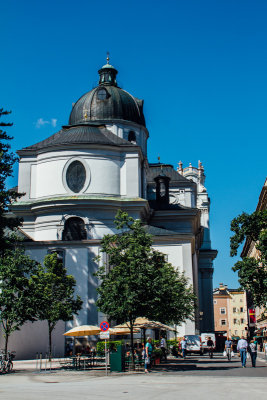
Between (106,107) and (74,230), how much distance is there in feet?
66.3

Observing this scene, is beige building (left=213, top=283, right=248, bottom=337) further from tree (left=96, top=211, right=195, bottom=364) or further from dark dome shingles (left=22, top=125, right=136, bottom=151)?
tree (left=96, top=211, right=195, bottom=364)

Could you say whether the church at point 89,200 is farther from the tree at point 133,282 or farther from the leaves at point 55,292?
the tree at point 133,282

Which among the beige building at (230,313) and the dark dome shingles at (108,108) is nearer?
the dark dome shingles at (108,108)

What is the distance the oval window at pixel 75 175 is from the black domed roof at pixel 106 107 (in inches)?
479

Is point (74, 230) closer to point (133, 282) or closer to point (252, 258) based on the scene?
point (252, 258)

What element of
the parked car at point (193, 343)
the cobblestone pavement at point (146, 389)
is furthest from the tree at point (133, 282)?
the parked car at point (193, 343)

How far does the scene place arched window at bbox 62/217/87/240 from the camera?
4934cm

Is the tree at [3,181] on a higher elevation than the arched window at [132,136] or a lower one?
lower

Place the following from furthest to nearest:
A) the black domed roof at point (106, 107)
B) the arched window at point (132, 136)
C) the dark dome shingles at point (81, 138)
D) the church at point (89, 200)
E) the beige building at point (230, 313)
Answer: the beige building at point (230, 313) < the arched window at point (132, 136) < the black domed roof at point (106, 107) < the dark dome shingles at point (81, 138) < the church at point (89, 200)

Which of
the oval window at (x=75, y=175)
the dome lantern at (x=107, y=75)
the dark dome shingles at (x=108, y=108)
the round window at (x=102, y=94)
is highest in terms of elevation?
the dome lantern at (x=107, y=75)

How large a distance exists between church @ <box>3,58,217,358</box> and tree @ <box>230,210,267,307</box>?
1365 centimetres

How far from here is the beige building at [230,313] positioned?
114 meters

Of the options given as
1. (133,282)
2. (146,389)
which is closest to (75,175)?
(133,282)

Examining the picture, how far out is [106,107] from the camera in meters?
64.1
